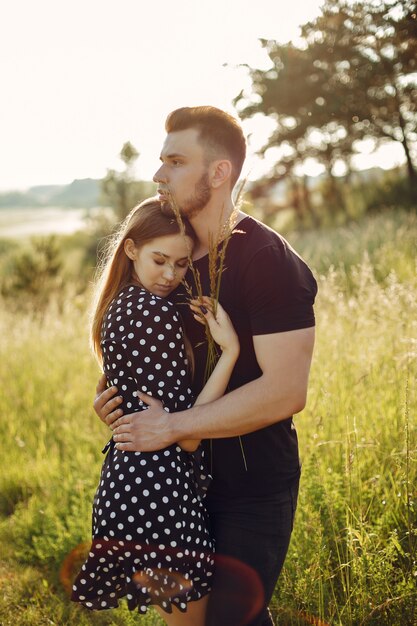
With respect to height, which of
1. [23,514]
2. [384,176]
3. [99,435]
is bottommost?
[23,514]

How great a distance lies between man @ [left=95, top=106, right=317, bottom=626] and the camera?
2.16 metres

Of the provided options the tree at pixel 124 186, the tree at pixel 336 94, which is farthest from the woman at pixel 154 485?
the tree at pixel 124 186

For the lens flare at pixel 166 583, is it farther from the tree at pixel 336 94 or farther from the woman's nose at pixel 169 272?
the tree at pixel 336 94

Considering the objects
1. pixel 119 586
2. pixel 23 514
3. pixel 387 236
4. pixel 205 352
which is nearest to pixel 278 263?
pixel 205 352

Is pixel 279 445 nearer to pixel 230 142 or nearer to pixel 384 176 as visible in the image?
pixel 230 142

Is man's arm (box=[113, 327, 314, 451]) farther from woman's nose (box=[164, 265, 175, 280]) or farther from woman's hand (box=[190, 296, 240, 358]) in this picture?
woman's nose (box=[164, 265, 175, 280])

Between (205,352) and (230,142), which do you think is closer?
(205,352)

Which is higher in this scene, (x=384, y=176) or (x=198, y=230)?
(x=384, y=176)

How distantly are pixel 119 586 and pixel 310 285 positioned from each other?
129 centimetres

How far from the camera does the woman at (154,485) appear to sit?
2.14m

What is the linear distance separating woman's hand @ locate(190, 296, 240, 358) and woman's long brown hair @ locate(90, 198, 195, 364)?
1.28 ft

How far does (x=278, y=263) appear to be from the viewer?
2193mm

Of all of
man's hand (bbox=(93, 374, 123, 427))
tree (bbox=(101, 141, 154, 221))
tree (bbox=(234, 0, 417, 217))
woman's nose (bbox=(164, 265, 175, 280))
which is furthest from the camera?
tree (bbox=(101, 141, 154, 221))

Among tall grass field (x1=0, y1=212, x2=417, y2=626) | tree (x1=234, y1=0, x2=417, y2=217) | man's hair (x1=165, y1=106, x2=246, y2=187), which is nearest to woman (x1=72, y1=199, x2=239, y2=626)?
man's hair (x1=165, y1=106, x2=246, y2=187)
